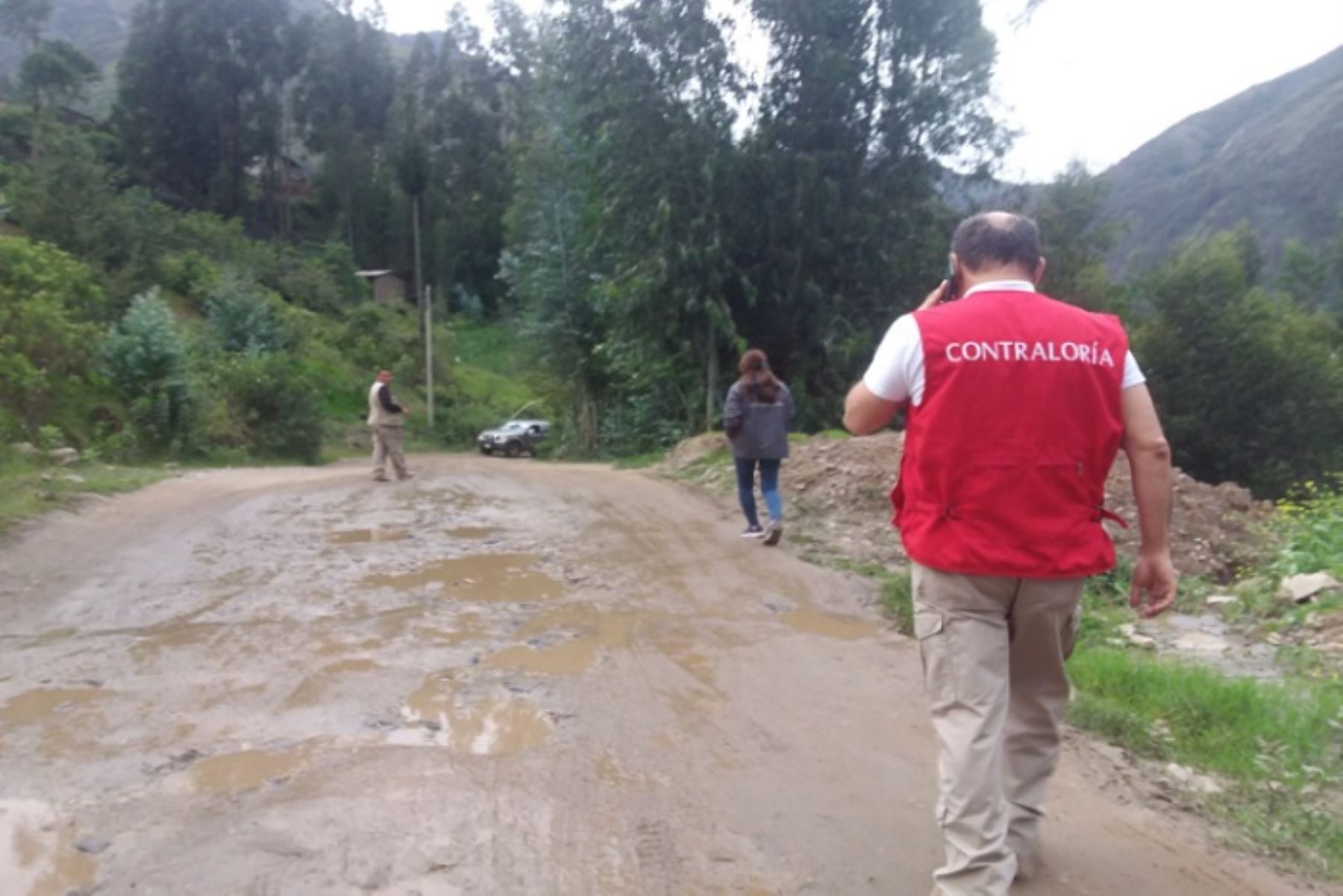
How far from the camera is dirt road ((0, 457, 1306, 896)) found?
355 centimetres

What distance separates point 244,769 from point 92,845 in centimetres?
72

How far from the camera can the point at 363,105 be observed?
67.2m

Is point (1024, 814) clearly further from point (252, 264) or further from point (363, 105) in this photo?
point (363, 105)

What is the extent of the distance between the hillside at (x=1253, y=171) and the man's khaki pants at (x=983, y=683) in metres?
60.9

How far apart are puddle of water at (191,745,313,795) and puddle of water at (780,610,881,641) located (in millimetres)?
3345

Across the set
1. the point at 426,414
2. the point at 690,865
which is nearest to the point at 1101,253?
the point at 426,414

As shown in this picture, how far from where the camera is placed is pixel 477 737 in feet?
15.4

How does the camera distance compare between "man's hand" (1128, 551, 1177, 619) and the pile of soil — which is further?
the pile of soil

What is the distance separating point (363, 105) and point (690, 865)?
70.0 metres

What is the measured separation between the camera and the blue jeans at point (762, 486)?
981cm

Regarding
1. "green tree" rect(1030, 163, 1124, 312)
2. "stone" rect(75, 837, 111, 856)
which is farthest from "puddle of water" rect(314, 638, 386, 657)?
"green tree" rect(1030, 163, 1124, 312)

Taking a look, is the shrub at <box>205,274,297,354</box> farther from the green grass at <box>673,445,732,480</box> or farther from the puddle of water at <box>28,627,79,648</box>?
the puddle of water at <box>28,627,79,648</box>

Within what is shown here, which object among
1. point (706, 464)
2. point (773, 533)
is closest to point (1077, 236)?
point (706, 464)

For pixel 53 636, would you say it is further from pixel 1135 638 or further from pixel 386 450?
pixel 386 450
